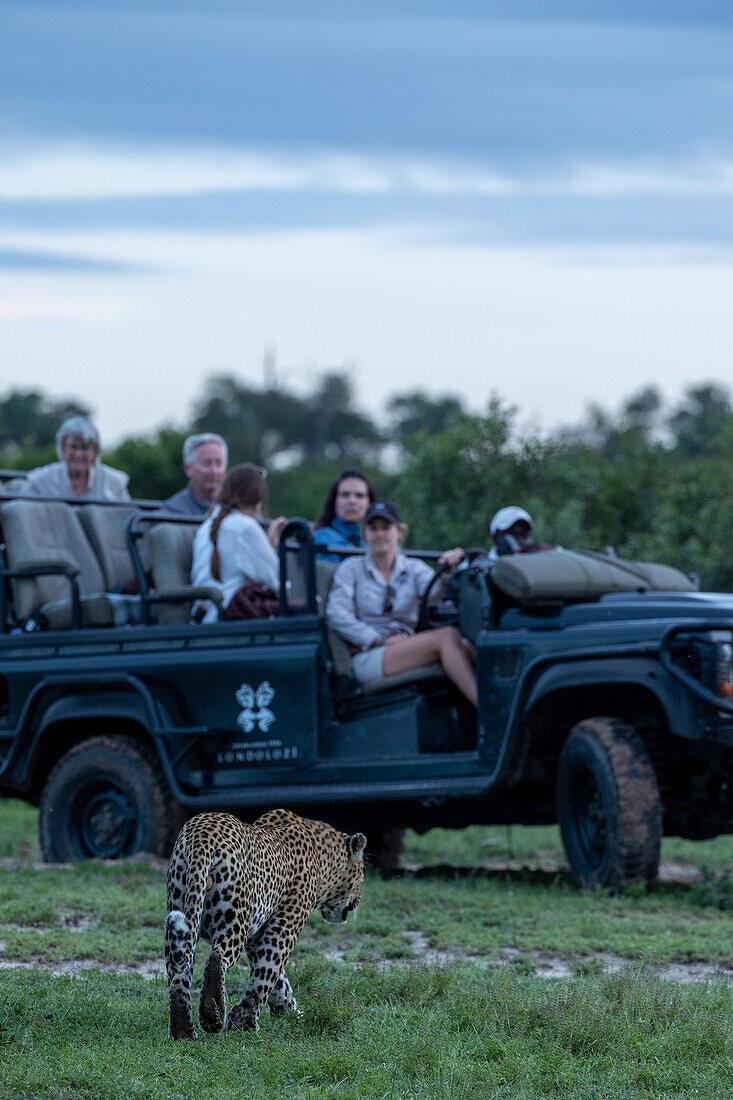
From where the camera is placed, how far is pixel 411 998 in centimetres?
498

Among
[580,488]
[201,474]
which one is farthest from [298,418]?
[201,474]

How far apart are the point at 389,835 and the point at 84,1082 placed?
534cm

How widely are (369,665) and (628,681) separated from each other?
140 centimetres

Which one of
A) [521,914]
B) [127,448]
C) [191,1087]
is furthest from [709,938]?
[127,448]

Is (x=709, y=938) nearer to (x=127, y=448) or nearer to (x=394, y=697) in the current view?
(x=394, y=697)

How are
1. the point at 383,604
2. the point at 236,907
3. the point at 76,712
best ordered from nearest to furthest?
1. the point at 236,907
2. the point at 383,604
3. the point at 76,712

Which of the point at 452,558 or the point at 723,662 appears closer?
the point at 723,662

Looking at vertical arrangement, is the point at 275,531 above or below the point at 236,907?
above

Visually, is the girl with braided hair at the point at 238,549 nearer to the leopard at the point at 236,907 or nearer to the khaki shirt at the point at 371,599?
the khaki shirt at the point at 371,599

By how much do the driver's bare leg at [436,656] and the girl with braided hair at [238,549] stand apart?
797mm

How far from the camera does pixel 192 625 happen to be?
8.39m

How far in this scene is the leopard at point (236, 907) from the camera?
438cm

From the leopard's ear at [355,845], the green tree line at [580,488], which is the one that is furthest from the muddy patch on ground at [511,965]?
the green tree line at [580,488]

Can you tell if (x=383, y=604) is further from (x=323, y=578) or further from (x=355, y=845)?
(x=355, y=845)
